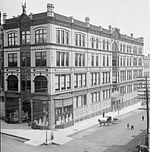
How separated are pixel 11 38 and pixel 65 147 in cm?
1394

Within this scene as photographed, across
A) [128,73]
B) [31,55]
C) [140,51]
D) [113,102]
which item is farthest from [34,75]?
[140,51]

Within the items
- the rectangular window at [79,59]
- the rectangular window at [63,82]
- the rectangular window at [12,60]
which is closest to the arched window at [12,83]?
the rectangular window at [12,60]

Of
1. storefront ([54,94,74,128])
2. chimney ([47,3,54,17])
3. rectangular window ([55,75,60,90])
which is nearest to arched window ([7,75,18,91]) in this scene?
rectangular window ([55,75,60,90])

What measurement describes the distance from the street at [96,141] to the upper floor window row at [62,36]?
30.7 feet

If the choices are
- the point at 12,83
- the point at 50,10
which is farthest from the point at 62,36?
the point at 12,83

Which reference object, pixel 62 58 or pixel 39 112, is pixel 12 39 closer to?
pixel 62 58

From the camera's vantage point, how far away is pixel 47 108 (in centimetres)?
2353

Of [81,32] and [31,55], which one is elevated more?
[81,32]

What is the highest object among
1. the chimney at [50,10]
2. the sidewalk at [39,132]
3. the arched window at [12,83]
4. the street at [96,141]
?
the chimney at [50,10]

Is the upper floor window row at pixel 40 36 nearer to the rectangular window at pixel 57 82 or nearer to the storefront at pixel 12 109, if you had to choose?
the rectangular window at pixel 57 82

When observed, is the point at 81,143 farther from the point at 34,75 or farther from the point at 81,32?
the point at 81,32

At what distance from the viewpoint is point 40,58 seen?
24016 mm

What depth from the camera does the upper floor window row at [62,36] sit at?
951 inches

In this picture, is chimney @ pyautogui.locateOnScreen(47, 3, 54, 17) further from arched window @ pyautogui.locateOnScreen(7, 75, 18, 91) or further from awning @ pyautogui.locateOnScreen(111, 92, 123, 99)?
awning @ pyautogui.locateOnScreen(111, 92, 123, 99)
